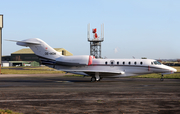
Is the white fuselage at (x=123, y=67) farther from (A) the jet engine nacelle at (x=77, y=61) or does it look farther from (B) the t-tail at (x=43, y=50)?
(B) the t-tail at (x=43, y=50)

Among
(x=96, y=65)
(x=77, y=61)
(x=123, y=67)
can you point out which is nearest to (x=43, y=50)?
(x=77, y=61)

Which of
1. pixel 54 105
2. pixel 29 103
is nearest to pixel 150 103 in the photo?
pixel 54 105

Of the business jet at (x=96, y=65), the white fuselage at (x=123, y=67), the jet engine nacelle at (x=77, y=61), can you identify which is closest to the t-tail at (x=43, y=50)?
the business jet at (x=96, y=65)

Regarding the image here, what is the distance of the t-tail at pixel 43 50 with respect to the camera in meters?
31.1

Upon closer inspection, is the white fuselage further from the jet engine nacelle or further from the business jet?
the jet engine nacelle

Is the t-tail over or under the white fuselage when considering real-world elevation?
over

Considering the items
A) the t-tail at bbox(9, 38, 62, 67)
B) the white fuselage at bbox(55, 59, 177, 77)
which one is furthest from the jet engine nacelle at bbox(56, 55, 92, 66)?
the t-tail at bbox(9, 38, 62, 67)

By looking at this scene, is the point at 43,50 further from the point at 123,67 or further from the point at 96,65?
the point at 123,67

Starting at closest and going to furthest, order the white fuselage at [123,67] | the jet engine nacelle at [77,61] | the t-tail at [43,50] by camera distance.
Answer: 1. the white fuselage at [123,67]
2. the jet engine nacelle at [77,61]
3. the t-tail at [43,50]

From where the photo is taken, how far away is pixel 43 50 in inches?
1235

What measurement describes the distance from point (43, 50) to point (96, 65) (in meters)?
8.00

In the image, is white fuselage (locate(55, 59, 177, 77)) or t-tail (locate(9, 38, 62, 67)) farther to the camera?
t-tail (locate(9, 38, 62, 67))

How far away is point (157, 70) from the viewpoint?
1161 inches

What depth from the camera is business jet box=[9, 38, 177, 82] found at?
96.3 feet
